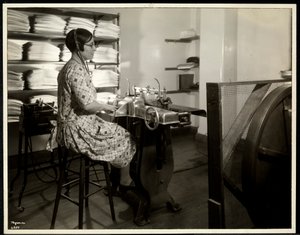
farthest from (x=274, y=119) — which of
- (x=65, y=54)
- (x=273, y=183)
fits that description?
(x=65, y=54)

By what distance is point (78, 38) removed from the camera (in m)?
2.09

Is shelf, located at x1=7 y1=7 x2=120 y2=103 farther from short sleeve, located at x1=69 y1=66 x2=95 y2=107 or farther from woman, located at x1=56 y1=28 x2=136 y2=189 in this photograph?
short sleeve, located at x1=69 y1=66 x2=95 y2=107

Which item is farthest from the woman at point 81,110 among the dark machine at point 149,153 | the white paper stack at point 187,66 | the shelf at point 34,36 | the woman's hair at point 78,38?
the white paper stack at point 187,66

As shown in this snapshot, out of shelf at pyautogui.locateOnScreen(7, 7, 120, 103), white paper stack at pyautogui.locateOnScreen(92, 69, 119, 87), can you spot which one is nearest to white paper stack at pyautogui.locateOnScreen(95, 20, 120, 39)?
shelf at pyautogui.locateOnScreen(7, 7, 120, 103)

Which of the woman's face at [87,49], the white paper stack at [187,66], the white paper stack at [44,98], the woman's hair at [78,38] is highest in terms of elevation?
the white paper stack at [187,66]

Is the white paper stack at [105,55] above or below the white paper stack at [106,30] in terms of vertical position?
below

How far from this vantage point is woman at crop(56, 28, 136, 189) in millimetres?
2057

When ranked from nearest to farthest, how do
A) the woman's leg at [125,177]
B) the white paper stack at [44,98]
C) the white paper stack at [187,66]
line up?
the woman's leg at [125,177], the white paper stack at [44,98], the white paper stack at [187,66]

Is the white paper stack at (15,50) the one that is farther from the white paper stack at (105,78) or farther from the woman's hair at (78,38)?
the woman's hair at (78,38)

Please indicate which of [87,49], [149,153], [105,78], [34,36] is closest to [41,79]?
[34,36]

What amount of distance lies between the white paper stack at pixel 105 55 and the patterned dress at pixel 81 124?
1.57m

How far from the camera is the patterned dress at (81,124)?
2.06 meters

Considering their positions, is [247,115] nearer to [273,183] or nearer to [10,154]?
[273,183]

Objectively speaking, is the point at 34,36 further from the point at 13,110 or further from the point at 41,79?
the point at 13,110
